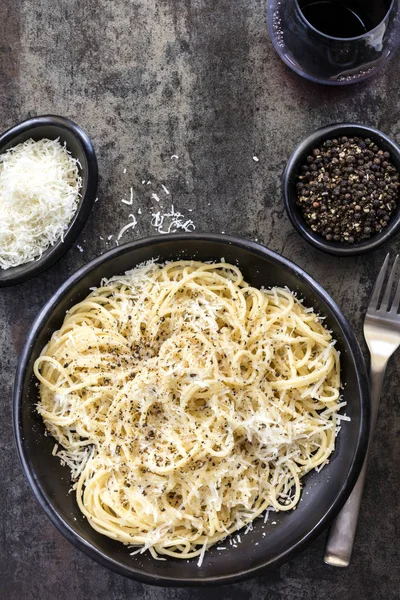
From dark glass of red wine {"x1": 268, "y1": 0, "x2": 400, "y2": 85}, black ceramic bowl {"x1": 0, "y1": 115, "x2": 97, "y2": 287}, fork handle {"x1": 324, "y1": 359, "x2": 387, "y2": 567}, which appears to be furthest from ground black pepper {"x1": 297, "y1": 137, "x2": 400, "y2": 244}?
black ceramic bowl {"x1": 0, "y1": 115, "x2": 97, "y2": 287}

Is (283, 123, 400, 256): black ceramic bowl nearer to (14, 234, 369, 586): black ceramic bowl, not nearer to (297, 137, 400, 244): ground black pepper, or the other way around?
(297, 137, 400, 244): ground black pepper

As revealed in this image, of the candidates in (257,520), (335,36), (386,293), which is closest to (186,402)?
(257,520)

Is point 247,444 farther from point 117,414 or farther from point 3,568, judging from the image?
point 3,568

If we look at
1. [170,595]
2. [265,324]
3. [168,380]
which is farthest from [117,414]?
[170,595]

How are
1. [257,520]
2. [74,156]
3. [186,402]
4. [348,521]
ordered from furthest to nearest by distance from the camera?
[74,156]
[348,521]
[257,520]
[186,402]

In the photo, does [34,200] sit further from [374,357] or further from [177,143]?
[374,357]

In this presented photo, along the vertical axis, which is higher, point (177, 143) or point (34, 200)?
point (177, 143)

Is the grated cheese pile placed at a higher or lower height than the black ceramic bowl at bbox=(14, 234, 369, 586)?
higher
